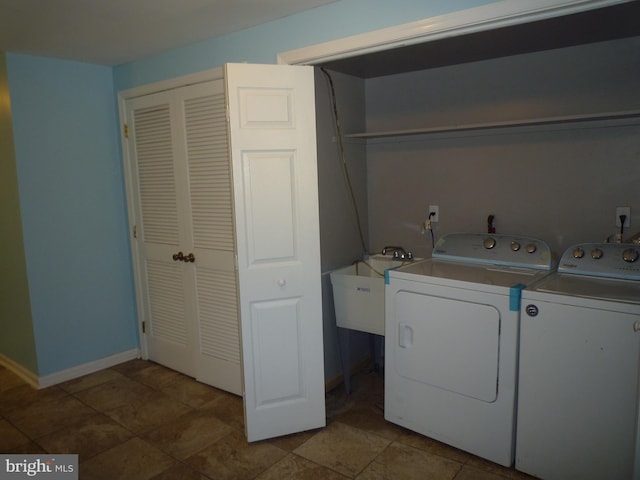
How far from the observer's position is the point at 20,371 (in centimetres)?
338

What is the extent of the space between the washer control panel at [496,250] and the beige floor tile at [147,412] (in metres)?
1.92

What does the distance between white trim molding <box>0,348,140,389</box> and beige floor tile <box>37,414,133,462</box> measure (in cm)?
69

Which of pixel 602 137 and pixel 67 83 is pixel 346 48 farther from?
pixel 67 83

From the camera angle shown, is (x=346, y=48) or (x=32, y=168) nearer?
(x=346, y=48)

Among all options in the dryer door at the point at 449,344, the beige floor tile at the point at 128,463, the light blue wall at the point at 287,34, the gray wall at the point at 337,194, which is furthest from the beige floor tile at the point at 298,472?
the light blue wall at the point at 287,34

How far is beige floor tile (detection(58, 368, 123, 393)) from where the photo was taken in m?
3.20

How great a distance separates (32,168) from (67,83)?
666mm

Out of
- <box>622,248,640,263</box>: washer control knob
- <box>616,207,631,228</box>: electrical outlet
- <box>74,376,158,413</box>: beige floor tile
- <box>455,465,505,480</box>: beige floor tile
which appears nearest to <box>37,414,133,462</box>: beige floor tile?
<box>74,376,158,413</box>: beige floor tile

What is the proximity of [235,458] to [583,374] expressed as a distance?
1713mm

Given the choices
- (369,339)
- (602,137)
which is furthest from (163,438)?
(602,137)

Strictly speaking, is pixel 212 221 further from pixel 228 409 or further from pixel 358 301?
pixel 228 409

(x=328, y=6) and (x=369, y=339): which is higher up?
(x=328, y=6)

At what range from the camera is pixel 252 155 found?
2285 mm

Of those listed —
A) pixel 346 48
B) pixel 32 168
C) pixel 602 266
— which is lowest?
pixel 602 266
